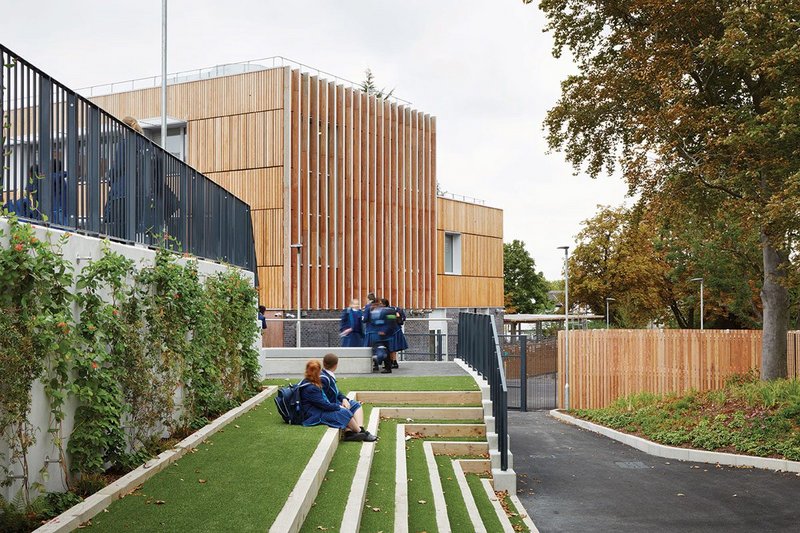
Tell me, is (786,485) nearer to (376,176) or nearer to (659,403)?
(659,403)

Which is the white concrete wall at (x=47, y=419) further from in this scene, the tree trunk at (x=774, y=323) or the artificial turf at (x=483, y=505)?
the tree trunk at (x=774, y=323)

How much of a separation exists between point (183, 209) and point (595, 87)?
39.2 ft

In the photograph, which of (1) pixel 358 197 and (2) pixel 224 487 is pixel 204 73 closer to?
(1) pixel 358 197

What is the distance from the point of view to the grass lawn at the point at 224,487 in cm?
651

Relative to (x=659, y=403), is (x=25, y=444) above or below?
above

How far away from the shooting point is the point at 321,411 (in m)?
11.5

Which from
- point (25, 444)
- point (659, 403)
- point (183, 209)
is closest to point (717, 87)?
point (659, 403)

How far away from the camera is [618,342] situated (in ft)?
84.8

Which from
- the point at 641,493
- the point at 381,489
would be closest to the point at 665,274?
the point at 641,493

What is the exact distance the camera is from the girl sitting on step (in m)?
11.3

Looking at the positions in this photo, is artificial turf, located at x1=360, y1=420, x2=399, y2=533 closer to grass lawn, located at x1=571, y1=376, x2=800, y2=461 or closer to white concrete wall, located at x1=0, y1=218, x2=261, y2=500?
white concrete wall, located at x1=0, y1=218, x2=261, y2=500

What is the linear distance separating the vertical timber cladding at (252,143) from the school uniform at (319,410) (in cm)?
2155

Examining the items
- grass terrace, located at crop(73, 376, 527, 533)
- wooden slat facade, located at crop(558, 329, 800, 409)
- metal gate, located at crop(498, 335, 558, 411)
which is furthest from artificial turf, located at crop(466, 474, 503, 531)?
metal gate, located at crop(498, 335, 558, 411)

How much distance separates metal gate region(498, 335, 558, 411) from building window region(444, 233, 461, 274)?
5.10 meters
